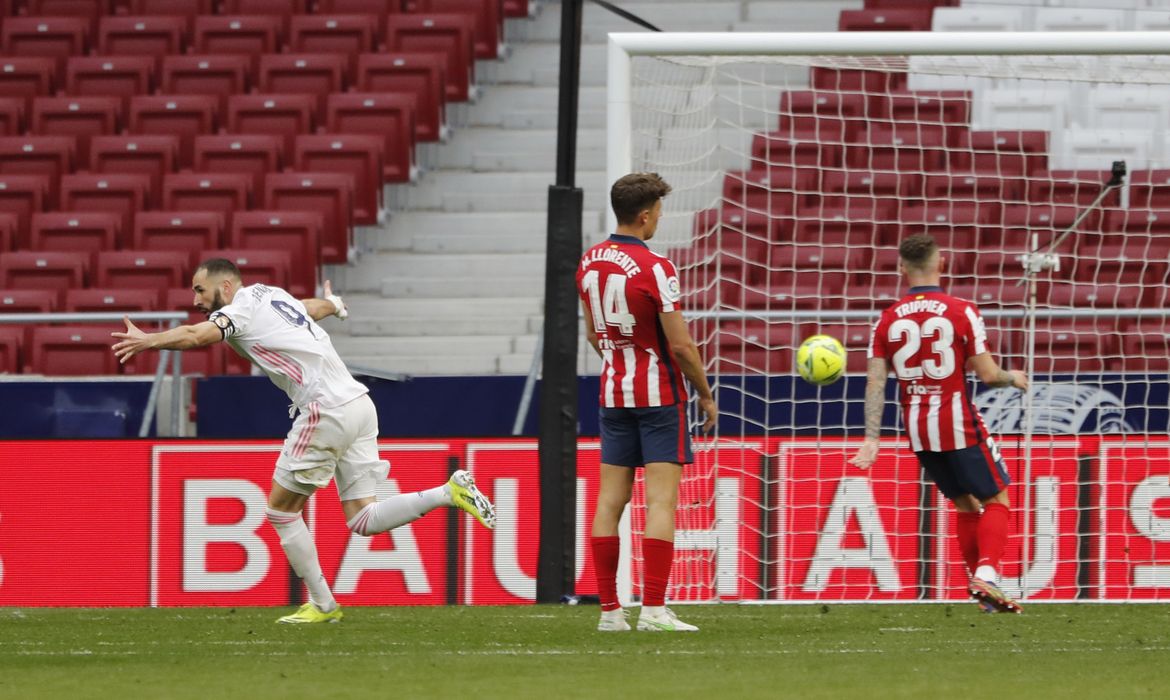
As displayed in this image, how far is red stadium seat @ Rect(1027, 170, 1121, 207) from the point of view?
11.6 meters

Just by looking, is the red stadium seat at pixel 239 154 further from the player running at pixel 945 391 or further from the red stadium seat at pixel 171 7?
the player running at pixel 945 391

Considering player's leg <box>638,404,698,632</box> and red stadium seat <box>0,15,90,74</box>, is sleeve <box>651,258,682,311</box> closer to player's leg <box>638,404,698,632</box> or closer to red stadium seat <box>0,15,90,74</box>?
player's leg <box>638,404,698,632</box>

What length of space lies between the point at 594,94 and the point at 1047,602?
8245mm

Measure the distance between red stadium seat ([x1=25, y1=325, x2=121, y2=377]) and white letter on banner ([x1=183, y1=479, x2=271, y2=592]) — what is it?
2648 mm

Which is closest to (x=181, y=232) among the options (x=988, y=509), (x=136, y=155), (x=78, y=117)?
(x=136, y=155)

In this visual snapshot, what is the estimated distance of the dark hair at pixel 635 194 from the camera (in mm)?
6734

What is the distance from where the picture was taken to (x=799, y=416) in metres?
10.1

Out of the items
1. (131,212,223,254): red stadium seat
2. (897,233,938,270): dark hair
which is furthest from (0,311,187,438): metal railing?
(897,233,938,270): dark hair

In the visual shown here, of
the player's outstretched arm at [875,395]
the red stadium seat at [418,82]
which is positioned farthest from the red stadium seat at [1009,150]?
the red stadium seat at [418,82]

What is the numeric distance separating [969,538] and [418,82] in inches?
343

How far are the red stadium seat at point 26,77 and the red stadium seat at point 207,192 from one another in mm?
2618

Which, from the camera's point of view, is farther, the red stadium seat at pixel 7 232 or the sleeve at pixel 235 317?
the red stadium seat at pixel 7 232

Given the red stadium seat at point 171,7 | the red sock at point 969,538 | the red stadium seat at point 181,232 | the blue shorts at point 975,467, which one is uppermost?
the red stadium seat at point 171,7

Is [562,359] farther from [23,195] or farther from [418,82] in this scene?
[23,195]
